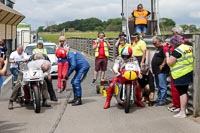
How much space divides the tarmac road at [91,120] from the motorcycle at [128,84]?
0.93ft

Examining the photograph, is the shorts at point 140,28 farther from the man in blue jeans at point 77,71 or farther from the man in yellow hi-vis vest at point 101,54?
the man in blue jeans at point 77,71

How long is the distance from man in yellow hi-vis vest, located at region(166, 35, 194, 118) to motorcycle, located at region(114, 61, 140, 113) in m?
1.02

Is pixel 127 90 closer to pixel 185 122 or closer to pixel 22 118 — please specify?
pixel 185 122

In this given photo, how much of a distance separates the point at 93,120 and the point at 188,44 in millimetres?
2680

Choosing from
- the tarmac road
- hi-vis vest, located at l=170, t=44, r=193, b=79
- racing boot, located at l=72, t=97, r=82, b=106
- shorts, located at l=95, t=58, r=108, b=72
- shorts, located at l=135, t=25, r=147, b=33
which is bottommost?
the tarmac road

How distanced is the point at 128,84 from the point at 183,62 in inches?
55.0

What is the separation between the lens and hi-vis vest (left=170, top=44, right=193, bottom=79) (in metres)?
9.13

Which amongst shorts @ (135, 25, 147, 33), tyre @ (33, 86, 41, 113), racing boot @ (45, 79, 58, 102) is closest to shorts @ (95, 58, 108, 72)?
shorts @ (135, 25, 147, 33)

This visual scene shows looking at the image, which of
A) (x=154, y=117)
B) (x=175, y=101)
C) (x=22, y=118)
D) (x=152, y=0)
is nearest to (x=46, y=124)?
(x=22, y=118)

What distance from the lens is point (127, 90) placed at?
9.86m

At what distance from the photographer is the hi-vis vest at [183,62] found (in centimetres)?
913

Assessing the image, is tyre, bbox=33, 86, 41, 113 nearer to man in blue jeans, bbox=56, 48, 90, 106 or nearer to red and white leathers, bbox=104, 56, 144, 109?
man in blue jeans, bbox=56, 48, 90, 106

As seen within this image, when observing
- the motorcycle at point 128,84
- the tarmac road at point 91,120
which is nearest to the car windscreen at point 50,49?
the tarmac road at point 91,120

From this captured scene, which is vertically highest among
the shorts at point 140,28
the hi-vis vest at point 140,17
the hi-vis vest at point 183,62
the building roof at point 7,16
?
the building roof at point 7,16
